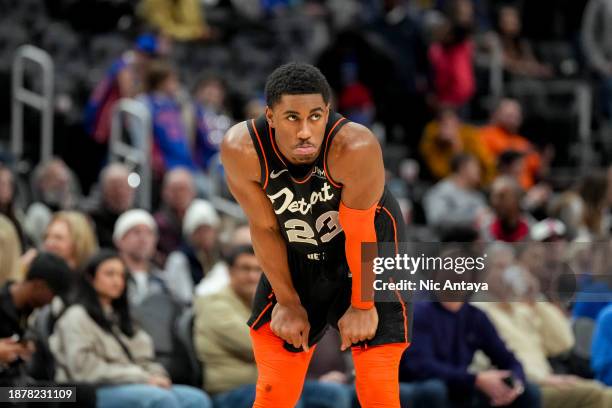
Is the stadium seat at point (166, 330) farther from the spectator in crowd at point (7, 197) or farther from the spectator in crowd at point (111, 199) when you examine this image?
the spectator in crowd at point (111, 199)

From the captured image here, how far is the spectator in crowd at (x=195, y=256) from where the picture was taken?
8109 millimetres

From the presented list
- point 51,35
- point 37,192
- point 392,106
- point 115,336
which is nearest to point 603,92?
point 392,106

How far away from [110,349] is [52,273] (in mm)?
536

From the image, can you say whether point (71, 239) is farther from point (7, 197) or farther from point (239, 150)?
point (239, 150)

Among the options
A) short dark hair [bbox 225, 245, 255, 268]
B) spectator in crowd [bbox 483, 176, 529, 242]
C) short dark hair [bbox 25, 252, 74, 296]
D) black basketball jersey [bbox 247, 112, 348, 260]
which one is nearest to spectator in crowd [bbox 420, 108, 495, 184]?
spectator in crowd [bbox 483, 176, 529, 242]

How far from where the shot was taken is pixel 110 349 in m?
6.46

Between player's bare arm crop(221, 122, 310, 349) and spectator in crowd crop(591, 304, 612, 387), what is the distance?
2.52 m

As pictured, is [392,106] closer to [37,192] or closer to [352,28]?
[352,28]

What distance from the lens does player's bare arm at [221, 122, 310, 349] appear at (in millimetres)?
4461

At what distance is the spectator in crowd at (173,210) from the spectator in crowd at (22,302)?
7.29ft

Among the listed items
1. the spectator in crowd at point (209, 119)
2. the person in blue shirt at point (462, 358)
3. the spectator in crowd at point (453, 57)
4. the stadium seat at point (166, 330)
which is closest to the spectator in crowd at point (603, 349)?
the person in blue shirt at point (462, 358)

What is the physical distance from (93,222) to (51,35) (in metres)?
3.29

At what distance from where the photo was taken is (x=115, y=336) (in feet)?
21.4

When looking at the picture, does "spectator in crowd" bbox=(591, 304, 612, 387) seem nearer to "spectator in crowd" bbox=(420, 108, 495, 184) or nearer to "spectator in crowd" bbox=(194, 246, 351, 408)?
"spectator in crowd" bbox=(194, 246, 351, 408)
